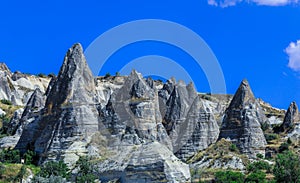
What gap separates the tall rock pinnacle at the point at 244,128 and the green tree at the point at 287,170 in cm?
866

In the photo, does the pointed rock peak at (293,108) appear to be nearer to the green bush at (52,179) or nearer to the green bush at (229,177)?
the green bush at (229,177)

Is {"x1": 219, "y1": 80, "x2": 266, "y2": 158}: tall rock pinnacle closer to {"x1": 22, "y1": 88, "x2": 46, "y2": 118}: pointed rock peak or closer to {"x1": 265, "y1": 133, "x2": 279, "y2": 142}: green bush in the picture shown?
{"x1": 265, "y1": 133, "x2": 279, "y2": 142}: green bush

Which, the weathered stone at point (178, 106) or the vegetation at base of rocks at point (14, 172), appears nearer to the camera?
the vegetation at base of rocks at point (14, 172)

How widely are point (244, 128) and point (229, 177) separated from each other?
12.1 meters

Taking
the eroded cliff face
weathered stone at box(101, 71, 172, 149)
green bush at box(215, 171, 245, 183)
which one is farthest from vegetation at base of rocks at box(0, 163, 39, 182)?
the eroded cliff face

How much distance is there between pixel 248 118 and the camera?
6262cm

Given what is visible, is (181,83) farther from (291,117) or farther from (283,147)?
(283,147)

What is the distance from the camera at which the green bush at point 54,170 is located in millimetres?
49625

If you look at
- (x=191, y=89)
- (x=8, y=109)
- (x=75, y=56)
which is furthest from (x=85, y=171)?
(x=8, y=109)

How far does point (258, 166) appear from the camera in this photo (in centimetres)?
5488

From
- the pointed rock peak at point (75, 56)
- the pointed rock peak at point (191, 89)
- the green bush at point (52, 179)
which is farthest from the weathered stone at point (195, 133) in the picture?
the green bush at point (52, 179)

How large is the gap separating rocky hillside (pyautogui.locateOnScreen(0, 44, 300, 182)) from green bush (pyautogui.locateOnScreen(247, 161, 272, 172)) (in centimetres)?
116

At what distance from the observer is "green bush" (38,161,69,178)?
49625 mm

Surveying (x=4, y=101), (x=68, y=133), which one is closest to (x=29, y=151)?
(x=68, y=133)
